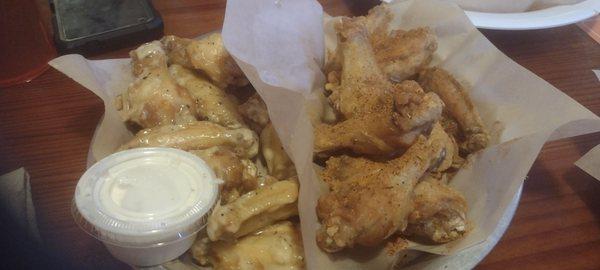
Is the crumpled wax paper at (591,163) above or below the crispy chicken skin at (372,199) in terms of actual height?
below

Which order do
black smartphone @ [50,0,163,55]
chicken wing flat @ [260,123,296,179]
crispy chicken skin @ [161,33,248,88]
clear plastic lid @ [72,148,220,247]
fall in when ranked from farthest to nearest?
black smartphone @ [50,0,163,55] < crispy chicken skin @ [161,33,248,88] < chicken wing flat @ [260,123,296,179] < clear plastic lid @ [72,148,220,247]

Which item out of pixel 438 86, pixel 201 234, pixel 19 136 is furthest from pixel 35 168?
pixel 438 86

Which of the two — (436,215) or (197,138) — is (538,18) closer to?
(436,215)

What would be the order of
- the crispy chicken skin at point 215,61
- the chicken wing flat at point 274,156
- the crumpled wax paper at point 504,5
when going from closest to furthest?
the chicken wing flat at point 274,156, the crispy chicken skin at point 215,61, the crumpled wax paper at point 504,5

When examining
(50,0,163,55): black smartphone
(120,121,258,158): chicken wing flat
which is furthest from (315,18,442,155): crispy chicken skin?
(50,0,163,55): black smartphone

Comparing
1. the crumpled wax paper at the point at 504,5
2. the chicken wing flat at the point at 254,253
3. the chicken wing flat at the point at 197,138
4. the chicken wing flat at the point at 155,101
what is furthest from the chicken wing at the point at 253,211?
the crumpled wax paper at the point at 504,5

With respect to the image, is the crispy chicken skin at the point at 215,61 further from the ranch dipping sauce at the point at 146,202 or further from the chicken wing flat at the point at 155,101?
the ranch dipping sauce at the point at 146,202

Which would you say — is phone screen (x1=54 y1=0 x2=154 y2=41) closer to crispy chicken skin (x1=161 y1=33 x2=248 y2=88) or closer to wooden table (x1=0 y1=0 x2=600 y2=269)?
wooden table (x1=0 y1=0 x2=600 y2=269)
